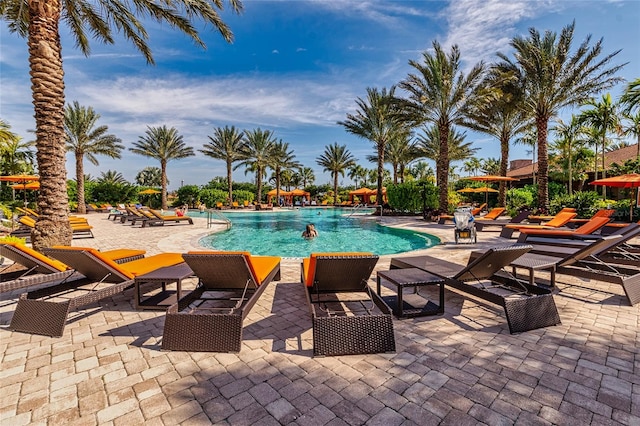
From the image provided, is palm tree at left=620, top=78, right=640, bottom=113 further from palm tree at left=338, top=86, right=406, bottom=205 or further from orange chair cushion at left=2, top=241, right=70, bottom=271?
orange chair cushion at left=2, top=241, right=70, bottom=271

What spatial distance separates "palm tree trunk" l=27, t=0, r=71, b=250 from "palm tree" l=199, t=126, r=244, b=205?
29635 mm

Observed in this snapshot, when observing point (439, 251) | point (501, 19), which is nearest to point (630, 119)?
point (501, 19)

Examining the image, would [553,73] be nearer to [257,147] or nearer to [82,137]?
[257,147]

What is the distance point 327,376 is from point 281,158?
39.3 metres

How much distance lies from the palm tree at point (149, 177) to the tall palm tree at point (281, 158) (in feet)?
147

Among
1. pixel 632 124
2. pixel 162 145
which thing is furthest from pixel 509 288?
pixel 162 145

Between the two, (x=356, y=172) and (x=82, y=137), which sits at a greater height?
(x=82, y=137)

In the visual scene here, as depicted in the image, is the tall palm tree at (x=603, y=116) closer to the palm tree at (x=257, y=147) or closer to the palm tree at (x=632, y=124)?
the palm tree at (x=632, y=124)

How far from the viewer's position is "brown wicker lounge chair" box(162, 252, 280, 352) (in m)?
2.94

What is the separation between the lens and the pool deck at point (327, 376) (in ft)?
6.98

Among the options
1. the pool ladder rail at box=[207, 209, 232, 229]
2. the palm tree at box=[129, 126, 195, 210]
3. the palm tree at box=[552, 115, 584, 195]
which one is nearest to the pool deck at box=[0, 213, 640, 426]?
the pool ladder rail at box=[207, 209, 232, 229]

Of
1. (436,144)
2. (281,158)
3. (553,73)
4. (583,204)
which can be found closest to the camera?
(553,73)

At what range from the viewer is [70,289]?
4148 millimetres

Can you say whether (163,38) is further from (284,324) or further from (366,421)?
(366,421)
